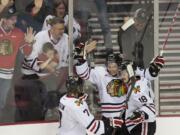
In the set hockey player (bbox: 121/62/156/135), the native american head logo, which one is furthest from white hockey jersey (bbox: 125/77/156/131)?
the native american head logo

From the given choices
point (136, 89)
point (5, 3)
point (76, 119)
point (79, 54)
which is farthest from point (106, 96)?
point (5, 3)

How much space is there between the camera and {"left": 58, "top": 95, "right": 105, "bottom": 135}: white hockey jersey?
5.14 metres

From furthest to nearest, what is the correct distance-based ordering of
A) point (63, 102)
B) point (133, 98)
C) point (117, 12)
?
point (117, 12) → point (133, 98) → point (63, 102)

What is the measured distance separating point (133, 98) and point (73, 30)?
2.60 ft

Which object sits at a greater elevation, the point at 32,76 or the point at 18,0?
the point at 18,0

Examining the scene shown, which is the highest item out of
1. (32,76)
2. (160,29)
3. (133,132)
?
(160,29)

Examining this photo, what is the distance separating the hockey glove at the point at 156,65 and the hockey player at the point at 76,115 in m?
0.69

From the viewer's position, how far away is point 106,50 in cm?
597

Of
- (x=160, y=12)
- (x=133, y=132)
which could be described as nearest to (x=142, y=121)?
(x=133, y=132)

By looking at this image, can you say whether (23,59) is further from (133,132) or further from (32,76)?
(133,132)

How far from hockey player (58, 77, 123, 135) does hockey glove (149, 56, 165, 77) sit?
69 centimetres

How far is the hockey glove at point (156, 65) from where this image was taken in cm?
566

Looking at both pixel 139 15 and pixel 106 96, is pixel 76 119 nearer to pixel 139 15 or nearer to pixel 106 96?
pixel 106 96

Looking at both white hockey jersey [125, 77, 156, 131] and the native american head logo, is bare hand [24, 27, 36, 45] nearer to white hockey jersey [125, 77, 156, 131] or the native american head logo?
the native american head logo
